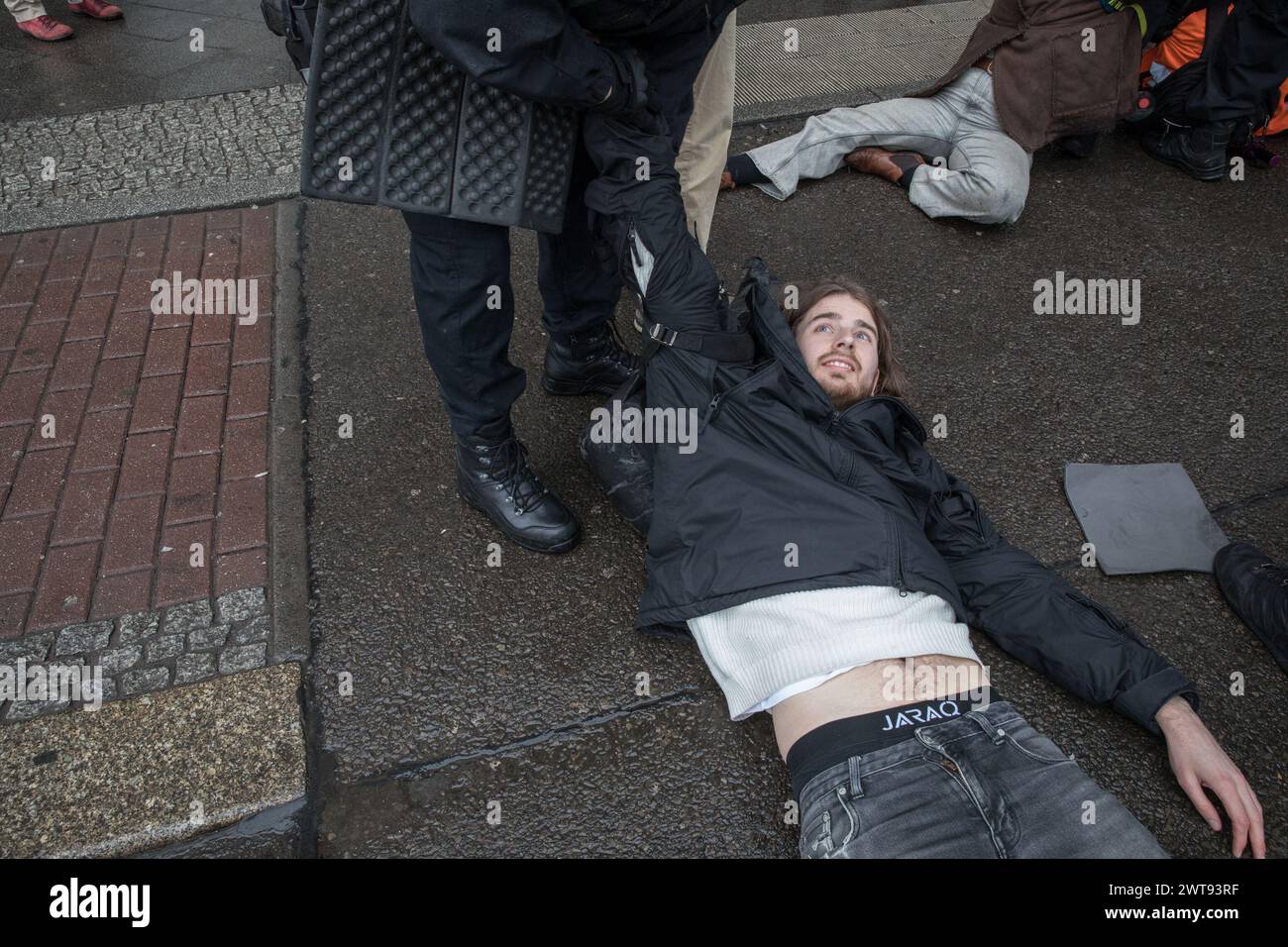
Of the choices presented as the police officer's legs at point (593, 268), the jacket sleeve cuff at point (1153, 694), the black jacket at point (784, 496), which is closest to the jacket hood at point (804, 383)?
the black jacket at point (784, 496)

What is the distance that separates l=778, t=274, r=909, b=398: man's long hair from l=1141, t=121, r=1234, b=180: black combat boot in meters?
2.60

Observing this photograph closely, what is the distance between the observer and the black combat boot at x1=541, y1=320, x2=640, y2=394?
2.82 metres

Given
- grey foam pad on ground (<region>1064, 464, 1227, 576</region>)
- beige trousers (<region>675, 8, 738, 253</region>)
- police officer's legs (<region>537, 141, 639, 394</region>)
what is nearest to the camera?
police officer's legs (<region>537, 141, 639, 394</region>)

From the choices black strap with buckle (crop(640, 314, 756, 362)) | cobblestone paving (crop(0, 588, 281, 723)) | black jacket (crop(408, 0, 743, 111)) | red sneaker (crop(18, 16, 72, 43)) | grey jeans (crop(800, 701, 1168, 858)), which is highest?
→ black jacket (crop(408, 0, 743, 111))

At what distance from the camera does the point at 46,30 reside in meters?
4.91

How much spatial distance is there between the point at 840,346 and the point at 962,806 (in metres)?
1.17

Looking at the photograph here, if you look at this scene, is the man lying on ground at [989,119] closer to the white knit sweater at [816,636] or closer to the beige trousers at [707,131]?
the beige trousers at [707,131]

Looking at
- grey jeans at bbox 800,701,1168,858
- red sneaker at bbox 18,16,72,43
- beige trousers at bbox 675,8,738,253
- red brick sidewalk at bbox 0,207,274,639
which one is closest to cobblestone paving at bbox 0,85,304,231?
red brick sidewalk at bbox 0,207,274,639

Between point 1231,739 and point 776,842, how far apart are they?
1.15 m

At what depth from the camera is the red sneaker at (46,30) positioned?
4.91 m

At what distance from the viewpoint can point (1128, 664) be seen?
206cm

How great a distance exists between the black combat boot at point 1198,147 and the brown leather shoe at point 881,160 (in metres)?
1.19

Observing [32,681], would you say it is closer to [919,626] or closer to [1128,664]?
[919,626]

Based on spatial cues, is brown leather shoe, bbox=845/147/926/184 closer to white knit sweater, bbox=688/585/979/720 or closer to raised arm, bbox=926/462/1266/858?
raised arm, bbox=926/462/1266/858
